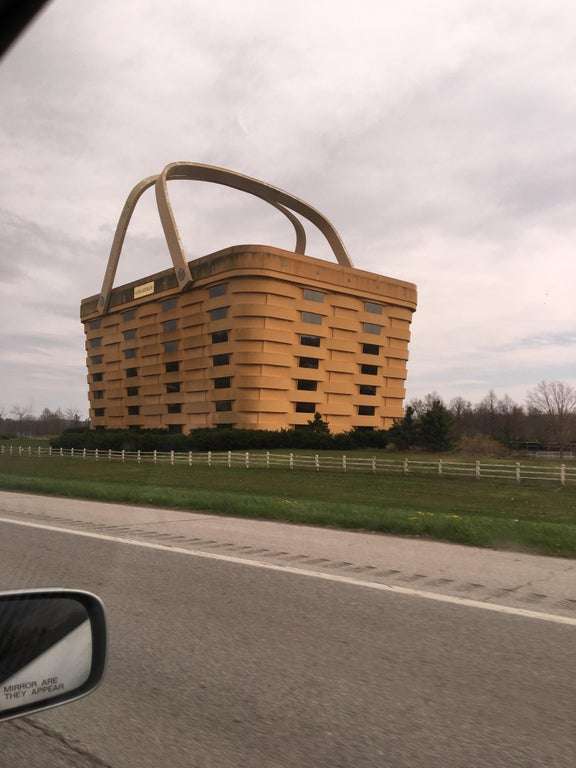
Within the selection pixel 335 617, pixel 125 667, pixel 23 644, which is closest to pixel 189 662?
pixel 125 667

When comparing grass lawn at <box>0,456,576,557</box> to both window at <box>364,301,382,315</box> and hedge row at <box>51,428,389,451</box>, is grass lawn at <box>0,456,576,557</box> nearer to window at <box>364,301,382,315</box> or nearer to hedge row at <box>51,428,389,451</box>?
hedge row at <box>51,428,389,451</box>

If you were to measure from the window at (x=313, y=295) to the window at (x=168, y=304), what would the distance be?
1520cm

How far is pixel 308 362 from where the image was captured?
70250 mm

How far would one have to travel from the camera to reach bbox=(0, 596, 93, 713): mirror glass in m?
1.57

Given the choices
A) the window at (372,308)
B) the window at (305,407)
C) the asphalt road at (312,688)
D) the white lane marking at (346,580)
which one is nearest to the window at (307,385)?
the window at (305,407)

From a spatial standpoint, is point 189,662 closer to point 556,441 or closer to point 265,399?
point 265,399

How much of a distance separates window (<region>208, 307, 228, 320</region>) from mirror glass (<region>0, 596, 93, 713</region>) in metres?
66.5

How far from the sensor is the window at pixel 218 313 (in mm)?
67875

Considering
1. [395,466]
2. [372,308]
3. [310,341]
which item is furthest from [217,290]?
[395,466]

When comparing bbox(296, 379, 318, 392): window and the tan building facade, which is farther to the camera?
bbox(296, 379, 318, 392): window

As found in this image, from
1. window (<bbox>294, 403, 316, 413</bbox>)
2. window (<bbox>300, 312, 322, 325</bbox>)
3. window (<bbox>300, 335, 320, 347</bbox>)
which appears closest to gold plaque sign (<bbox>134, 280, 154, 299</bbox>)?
window (<bbox>300, 312, 322, 325</bbox>)

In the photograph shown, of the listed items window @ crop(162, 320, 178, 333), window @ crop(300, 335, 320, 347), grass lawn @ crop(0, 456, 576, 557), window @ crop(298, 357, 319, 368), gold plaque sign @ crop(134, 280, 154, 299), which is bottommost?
grass lawn @ crop(0, 456, 576, 557)

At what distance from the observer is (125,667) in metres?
4.52

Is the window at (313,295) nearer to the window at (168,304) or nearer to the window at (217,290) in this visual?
the window at (217,290)
